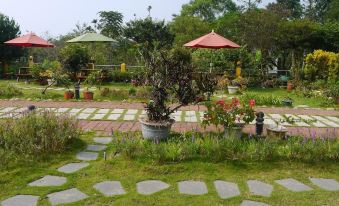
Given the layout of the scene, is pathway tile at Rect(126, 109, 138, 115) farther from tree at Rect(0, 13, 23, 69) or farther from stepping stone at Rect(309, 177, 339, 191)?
tree at Rect(0, 13, 23, 69)

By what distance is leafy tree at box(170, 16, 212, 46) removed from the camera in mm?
25656

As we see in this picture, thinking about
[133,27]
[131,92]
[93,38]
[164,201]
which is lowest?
[164,201]

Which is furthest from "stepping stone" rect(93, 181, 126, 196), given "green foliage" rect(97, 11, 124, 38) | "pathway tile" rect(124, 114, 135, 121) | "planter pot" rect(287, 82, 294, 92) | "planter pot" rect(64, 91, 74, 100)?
"green foliage" rect(97, 11, 124, 38)

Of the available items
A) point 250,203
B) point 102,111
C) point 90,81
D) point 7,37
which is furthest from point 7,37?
point 250,203

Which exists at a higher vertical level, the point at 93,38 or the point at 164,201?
the point at 93,38

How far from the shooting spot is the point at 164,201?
3803 mm

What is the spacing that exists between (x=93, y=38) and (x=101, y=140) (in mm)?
10529

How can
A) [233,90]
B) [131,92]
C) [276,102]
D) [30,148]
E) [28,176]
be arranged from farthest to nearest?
[233,90] < [131,92] < [276,102] < [30,148] < [28,176]

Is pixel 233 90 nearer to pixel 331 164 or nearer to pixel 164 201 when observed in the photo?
pixel 331 164

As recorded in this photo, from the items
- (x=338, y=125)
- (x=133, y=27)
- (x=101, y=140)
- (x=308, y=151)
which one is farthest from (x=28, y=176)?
(x=133, y=27)

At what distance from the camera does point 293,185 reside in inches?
171

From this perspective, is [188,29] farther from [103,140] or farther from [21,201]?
[21,201]

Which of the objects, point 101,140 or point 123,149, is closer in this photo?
point 123,149

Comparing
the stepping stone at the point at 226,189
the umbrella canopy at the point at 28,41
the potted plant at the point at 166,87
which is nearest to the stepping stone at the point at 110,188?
the stepping stone at the point at 226,189
